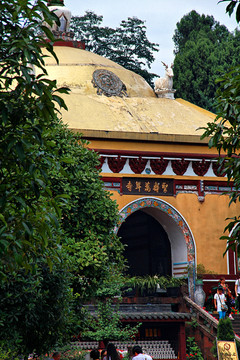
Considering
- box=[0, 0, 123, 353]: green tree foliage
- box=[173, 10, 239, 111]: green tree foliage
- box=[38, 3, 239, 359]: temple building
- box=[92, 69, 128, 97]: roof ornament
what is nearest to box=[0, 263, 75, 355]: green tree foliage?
box=[0, 0, 123, 353]: green tree foliage

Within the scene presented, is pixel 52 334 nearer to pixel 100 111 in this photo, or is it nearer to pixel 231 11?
pixel 231 11

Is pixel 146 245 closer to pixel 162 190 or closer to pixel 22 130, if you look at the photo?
pixel 162 190

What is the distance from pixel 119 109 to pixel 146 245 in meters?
4.31

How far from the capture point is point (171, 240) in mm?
20406

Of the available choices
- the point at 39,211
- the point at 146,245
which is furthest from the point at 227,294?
the point at 39,211

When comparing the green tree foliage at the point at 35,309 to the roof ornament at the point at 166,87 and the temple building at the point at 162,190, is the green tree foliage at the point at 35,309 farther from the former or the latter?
the roof ornament at the point at 166,87

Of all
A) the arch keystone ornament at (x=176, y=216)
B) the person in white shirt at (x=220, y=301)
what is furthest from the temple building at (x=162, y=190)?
the person in white shirt at (x=220, y=301)

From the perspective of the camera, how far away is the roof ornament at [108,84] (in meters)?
22.6

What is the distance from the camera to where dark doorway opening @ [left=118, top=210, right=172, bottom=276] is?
20.8 meters

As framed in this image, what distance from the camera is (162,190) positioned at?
1956cm

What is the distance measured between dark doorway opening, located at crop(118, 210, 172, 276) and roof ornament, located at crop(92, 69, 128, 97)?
4.06 m

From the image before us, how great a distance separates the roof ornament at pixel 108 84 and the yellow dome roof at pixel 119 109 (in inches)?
6.6

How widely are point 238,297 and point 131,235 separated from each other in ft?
16.2

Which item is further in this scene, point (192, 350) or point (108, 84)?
point (108, 84)
